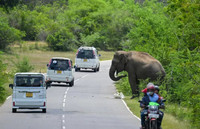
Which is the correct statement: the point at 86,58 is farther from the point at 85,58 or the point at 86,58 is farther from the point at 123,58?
the point at 123,58

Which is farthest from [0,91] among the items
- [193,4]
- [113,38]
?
[113,38]

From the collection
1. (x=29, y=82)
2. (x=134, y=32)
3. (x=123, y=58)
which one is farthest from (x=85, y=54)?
(x=29, y=82)

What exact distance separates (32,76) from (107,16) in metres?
96.4

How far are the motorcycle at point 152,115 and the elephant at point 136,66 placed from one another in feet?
55.6

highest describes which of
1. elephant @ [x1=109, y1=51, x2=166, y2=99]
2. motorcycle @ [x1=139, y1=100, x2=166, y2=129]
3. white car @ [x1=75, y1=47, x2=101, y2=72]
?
motorcycle @ [x1=139, y1=100, x2=166, y2=129]

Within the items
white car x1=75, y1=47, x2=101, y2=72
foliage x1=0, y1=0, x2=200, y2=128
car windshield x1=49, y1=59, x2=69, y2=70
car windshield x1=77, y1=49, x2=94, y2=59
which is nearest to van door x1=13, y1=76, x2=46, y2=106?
foliage x1=0, y1=0, x2=200, y2=128

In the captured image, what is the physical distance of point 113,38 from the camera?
11175cm

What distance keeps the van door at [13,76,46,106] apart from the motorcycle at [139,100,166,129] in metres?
10.8

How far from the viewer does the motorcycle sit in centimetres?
1565

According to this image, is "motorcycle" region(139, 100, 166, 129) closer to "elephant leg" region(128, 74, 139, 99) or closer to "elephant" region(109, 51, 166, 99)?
"elephant" region(109, 51, 166, 99)

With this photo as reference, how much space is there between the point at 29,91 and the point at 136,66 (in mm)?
9350

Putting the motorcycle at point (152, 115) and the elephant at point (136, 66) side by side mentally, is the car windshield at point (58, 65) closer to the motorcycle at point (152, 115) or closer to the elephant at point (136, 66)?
the elephant at point (136, 66)

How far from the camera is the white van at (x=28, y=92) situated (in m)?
26.1

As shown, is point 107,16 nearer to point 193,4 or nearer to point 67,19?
point 67,19
